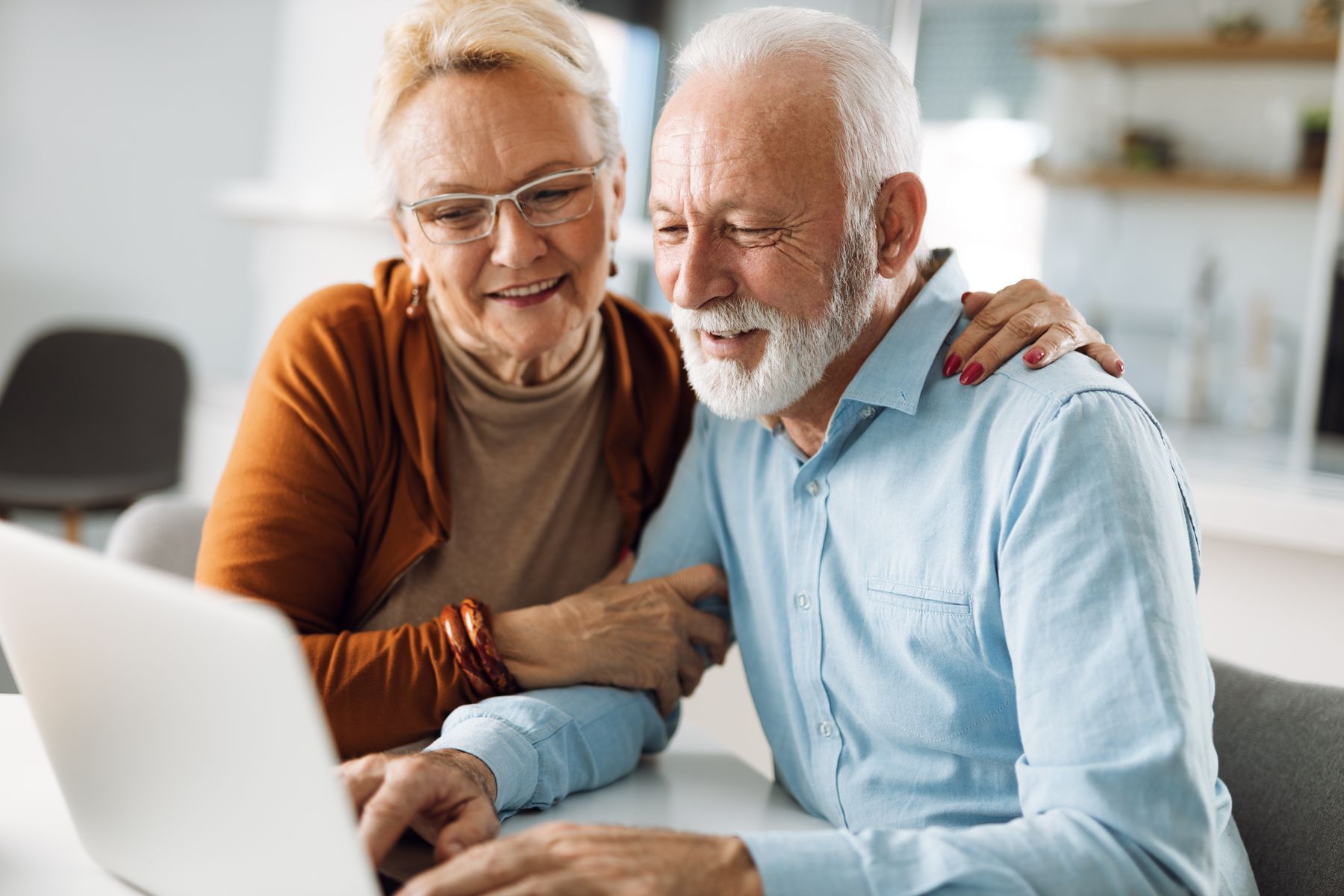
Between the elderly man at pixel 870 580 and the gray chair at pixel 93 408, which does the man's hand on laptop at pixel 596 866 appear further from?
the gray chair at pixel 93 408

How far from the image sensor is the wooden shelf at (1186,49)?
17.4 ft

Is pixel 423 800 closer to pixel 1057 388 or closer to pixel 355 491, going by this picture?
pixel 355 491

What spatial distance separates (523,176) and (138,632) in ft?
2.88

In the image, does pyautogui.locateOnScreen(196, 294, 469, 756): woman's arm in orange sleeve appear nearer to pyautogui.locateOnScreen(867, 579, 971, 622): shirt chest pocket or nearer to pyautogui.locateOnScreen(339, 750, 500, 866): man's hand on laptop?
pyautogui.locateOnScreen(339, 750, 500, 866): man's hand on laptop

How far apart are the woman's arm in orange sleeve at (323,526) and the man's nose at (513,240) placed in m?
0.20

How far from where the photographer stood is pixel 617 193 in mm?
1642

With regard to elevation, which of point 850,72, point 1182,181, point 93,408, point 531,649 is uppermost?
point 1182,181

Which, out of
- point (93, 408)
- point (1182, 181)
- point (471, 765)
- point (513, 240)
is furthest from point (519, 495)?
point (1182, 181)

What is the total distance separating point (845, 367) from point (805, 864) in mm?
596

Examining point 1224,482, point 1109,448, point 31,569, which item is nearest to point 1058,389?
point 1109,448

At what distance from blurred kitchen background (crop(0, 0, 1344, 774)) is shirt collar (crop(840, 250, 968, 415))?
9.86 feet

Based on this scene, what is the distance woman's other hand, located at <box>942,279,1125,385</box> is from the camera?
1189 millimetres

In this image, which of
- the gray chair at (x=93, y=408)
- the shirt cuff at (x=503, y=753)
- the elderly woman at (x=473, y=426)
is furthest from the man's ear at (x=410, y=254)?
the gray chair at (x=93, y=408)

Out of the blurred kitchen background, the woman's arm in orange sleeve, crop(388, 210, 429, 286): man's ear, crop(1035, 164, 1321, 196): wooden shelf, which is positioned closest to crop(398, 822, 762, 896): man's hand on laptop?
the woman's arm in orange sleeve
